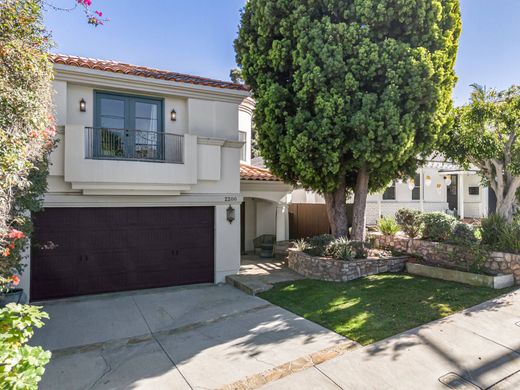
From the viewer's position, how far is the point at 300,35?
30.0 feet

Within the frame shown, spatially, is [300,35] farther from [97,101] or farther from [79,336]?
[79,336]

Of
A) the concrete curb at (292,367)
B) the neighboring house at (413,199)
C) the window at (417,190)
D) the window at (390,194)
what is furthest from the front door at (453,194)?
the concrete curb at (292,367)

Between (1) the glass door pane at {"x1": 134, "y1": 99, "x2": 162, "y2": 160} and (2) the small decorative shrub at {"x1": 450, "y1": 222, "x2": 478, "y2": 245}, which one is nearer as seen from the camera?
(2) the small decorative shrub at {"x1": 450, "y1": 222, "x2": 478, "y2": 245}

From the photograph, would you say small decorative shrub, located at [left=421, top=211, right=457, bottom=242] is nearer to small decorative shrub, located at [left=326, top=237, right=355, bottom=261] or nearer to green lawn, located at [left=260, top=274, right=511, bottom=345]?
green lawn, located at [left=260, top=274, right=511, bottom=345]

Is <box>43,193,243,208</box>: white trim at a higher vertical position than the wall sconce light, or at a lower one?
higher

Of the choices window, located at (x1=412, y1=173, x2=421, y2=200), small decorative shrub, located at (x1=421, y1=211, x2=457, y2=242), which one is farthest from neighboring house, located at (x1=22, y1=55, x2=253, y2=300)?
window, located at (x1=412, y1=173, x2=421, y2=200)

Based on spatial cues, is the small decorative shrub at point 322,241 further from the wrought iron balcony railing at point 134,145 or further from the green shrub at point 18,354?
the green shrub at point 18,354

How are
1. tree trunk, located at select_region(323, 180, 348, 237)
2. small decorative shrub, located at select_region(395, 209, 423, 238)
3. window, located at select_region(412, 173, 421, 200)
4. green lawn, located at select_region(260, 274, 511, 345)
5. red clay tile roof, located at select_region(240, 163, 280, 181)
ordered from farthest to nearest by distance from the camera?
window, located at select_region(412, 173, 421, 200), red clay tile roof, located at select_region(240, 163, 280, 181), small decorative shrub, located at select_region(395, 209, 423, 238), tree trunk, located at select_region(323, 180, 348, 237), green lawn, located at select_region(260, 274, 511, 345)

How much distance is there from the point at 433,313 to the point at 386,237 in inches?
224

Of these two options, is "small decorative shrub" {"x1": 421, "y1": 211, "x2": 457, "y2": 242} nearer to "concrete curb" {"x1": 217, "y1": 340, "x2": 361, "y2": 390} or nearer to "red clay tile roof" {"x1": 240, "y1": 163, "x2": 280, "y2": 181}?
"red clay tile roof" {"x1": 240, "y1": 163, "x2": 280, "y2": 181}

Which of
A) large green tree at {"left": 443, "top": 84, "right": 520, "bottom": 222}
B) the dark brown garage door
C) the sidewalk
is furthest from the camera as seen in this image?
large green tree at {"left": 443, "top": 84, "right": 520, "bottom": 222}

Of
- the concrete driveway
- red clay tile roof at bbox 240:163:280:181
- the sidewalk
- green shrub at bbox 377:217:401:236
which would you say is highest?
red clay tile roof at bbox 240:163:280:181

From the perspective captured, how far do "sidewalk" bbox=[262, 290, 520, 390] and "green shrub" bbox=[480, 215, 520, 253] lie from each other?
10.1 ft

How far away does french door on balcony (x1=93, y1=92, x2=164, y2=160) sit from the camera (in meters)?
9.28
